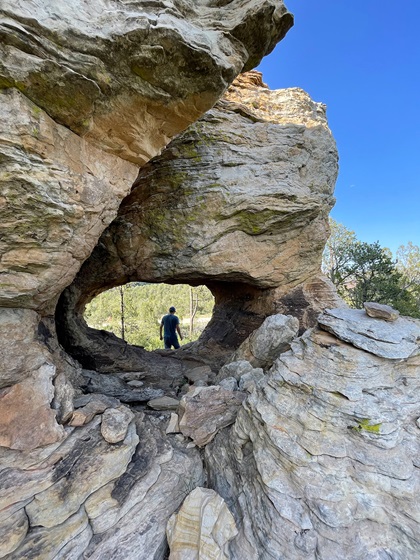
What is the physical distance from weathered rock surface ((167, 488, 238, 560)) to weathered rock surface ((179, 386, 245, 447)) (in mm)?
1292

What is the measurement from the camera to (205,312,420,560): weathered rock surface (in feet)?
11.0

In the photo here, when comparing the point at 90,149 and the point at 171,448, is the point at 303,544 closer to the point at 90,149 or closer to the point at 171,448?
the point at 171,448

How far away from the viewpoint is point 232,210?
8.12m

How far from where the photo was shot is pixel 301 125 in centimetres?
928

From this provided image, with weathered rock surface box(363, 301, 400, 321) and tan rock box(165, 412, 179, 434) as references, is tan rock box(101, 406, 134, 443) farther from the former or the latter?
weathered rock surface box(363, 301, 400, 321)

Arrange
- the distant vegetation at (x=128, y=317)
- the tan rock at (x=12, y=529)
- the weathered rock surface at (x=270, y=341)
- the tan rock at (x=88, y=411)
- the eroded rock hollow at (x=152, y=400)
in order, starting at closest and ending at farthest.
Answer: the tan rock at (x=12, y=529)
the eroded rock hollow at (x=152, y=400)
the tan rock at (x=88, y=411)
the weathered rock surface at (x=270, y=341)
the distant vegetation at (x=128, y=317)

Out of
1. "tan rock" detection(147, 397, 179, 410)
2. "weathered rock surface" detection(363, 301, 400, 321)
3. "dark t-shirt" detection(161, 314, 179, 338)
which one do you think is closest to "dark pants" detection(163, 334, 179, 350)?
"dark t-shirt" detection(161, 314, 179, 338)

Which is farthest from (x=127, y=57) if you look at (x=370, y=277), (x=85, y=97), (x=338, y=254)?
(x=338, y=254)

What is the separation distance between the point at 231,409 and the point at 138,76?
6651 millimetres

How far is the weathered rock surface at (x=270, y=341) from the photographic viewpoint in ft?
24.0

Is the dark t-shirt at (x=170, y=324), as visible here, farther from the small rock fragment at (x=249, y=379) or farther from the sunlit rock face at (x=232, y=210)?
the small rock fragment at (x=249, y=379)

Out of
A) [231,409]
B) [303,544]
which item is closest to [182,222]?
[231,409]

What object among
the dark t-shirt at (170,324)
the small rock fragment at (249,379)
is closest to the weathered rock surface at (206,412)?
the small rock fragment at (249,379)

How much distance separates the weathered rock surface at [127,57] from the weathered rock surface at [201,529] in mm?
6463
